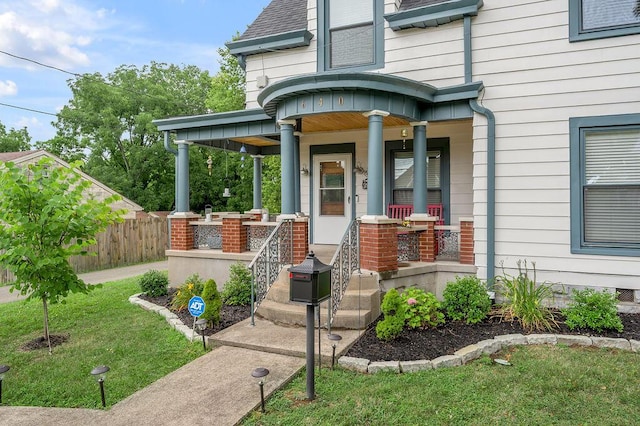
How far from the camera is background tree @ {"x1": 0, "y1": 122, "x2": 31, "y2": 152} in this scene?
27500 millimetres

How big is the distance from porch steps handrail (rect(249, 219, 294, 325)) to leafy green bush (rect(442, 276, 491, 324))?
2.47m

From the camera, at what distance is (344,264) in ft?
19.0

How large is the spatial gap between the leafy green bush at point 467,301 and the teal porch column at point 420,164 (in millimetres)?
1467

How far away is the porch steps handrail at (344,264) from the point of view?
5305 mm

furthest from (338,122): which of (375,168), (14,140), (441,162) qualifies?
(14,140)

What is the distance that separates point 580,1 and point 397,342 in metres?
5.50

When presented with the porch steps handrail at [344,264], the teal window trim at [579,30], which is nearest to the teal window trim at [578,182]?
the teal window trim at [579,30]

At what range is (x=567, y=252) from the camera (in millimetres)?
5941

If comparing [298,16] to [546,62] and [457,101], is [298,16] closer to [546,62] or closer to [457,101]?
[457,101]

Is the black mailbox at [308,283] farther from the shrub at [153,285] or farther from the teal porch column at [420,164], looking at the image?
the shrub at [153,285]

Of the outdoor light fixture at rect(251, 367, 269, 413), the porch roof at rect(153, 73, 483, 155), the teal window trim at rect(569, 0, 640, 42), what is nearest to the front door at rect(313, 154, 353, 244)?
the porch roof at rect(153, 73, 483, 155)

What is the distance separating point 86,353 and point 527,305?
5596 mm

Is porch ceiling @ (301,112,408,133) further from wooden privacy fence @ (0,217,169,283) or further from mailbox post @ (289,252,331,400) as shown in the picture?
wooden privacy fence @ (0,217,169,283)

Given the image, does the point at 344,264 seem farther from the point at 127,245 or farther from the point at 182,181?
the point at 127,245
